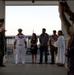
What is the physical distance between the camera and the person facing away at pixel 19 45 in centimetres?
1462

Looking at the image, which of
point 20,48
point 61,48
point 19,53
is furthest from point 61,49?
point 19,53

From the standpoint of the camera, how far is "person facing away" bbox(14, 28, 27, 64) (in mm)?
14625

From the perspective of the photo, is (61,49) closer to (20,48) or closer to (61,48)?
(61,48)

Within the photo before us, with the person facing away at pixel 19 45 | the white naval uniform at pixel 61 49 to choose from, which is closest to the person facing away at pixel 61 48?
the white naval uniform at pixel 61 49

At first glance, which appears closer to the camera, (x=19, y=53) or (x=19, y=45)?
(x=19, y=45)

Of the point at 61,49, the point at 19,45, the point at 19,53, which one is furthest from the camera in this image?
the point at 19,53

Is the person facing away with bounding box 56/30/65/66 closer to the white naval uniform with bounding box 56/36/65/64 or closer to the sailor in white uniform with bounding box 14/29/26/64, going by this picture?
the white naval uniform with bounding box 56/36/65/64

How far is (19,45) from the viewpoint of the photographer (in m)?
14.7

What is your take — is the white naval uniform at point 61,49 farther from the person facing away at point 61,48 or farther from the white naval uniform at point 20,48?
the white naval uniform at point 20,48

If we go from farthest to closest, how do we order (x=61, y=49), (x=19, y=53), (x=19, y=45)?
(x=19, y=53) → (x=19, y=45) → (x=61, y=49)

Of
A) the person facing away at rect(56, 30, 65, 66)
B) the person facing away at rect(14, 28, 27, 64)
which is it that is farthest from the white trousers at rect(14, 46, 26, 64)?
the person facing away at rect(56, 30, 65, 66)

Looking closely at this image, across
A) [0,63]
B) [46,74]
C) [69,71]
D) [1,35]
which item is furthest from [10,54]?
[69,71]

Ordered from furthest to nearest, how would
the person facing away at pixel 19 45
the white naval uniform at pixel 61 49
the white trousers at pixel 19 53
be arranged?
the white trousers at pixel 19 53 → the person facing away at pixel 19 45 → the white naval uniform at pixel 61 49

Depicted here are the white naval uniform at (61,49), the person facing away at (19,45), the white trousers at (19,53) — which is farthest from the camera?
the white trousers at (19,53)
